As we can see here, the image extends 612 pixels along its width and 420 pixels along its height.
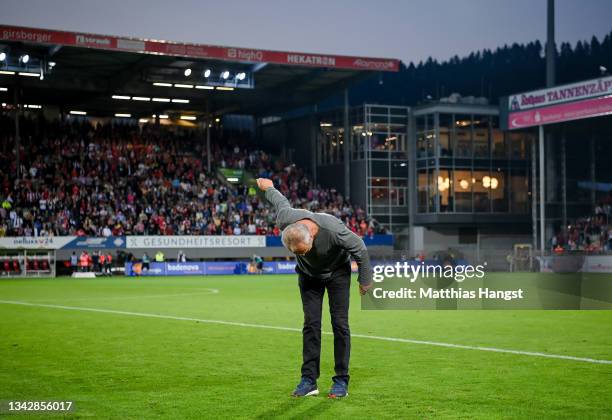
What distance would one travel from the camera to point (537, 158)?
65.9 m

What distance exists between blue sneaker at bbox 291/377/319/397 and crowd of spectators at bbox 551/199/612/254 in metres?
45.5

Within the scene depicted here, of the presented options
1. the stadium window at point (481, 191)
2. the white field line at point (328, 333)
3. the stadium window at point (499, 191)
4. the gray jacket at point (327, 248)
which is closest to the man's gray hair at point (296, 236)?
the gray jacket at point (327, 248)

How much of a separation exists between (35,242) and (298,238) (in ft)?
139

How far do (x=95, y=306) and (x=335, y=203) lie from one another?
39.6 m

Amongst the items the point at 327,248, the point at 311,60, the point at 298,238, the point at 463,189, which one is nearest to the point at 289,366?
the point at 327,248

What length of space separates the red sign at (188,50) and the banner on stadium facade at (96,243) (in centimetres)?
1115

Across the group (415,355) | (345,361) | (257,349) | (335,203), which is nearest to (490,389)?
(345,361)

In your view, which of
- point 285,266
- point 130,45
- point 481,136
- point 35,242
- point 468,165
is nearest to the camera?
point 35,242

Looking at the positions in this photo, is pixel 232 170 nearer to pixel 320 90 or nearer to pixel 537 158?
pixel 320 90

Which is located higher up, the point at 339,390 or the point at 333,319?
the point at 333,319

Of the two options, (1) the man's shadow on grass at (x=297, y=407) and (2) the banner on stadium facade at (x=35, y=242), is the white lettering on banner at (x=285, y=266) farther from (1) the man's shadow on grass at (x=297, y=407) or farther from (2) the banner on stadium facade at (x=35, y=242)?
(1) the man's shadow on grass at (x=297, y=407)

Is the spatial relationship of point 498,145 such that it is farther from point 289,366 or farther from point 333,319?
point 333,319

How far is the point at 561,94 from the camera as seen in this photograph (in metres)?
51.8

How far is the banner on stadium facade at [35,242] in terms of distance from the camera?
46344mm
